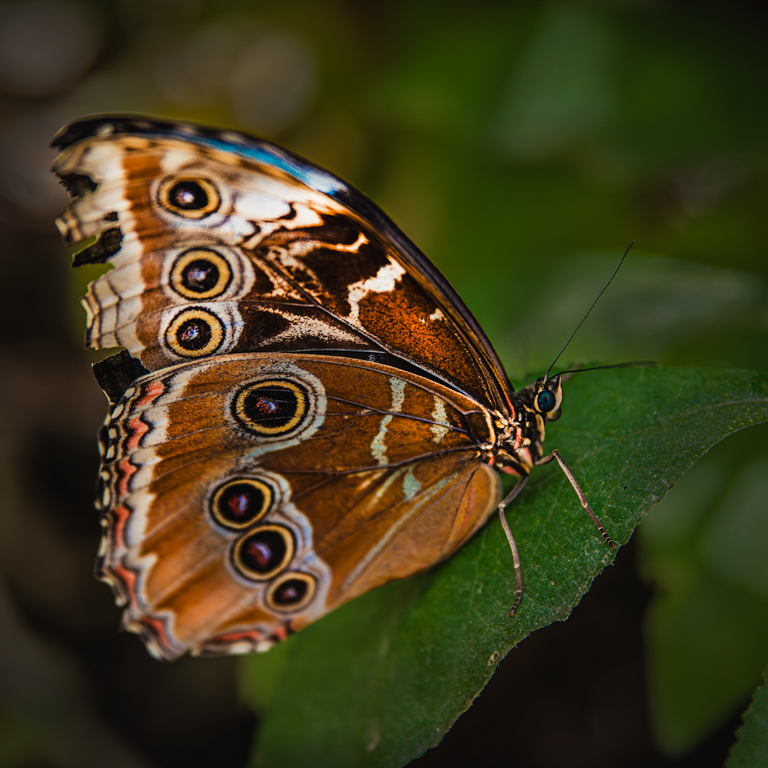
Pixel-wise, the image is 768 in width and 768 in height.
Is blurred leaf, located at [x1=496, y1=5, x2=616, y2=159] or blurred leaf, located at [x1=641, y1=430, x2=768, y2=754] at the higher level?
blurred leaf, located at [x1=496, y1=5, x2=616, y2=159]

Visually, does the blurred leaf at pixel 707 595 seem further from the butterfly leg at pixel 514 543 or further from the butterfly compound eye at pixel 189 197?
the butterfly compound eye at pixel 189 197

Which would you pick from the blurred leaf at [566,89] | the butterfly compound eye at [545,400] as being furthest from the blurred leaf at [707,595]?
the blurred leaf at [566,89]

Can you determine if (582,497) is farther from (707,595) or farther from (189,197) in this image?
(189,197)

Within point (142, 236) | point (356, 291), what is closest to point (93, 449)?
point (142, 236)

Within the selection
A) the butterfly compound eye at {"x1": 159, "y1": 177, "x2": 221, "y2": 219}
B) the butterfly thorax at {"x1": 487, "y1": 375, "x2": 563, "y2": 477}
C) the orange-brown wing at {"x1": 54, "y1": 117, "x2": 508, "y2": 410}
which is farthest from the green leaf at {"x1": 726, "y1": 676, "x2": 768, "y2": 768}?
→ the butterfly compound eye at {"x1": 159, "y1": 177, "x2": 221, "y2": 219}

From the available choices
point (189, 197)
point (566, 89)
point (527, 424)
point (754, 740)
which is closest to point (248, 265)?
point (189, 197)

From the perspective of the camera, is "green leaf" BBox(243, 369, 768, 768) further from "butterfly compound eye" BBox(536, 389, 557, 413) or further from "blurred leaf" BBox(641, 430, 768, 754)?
"blurred leaf" BBox(641, 430, 768, 754)

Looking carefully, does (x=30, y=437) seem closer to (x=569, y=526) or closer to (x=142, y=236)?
(x=142, y=236)
